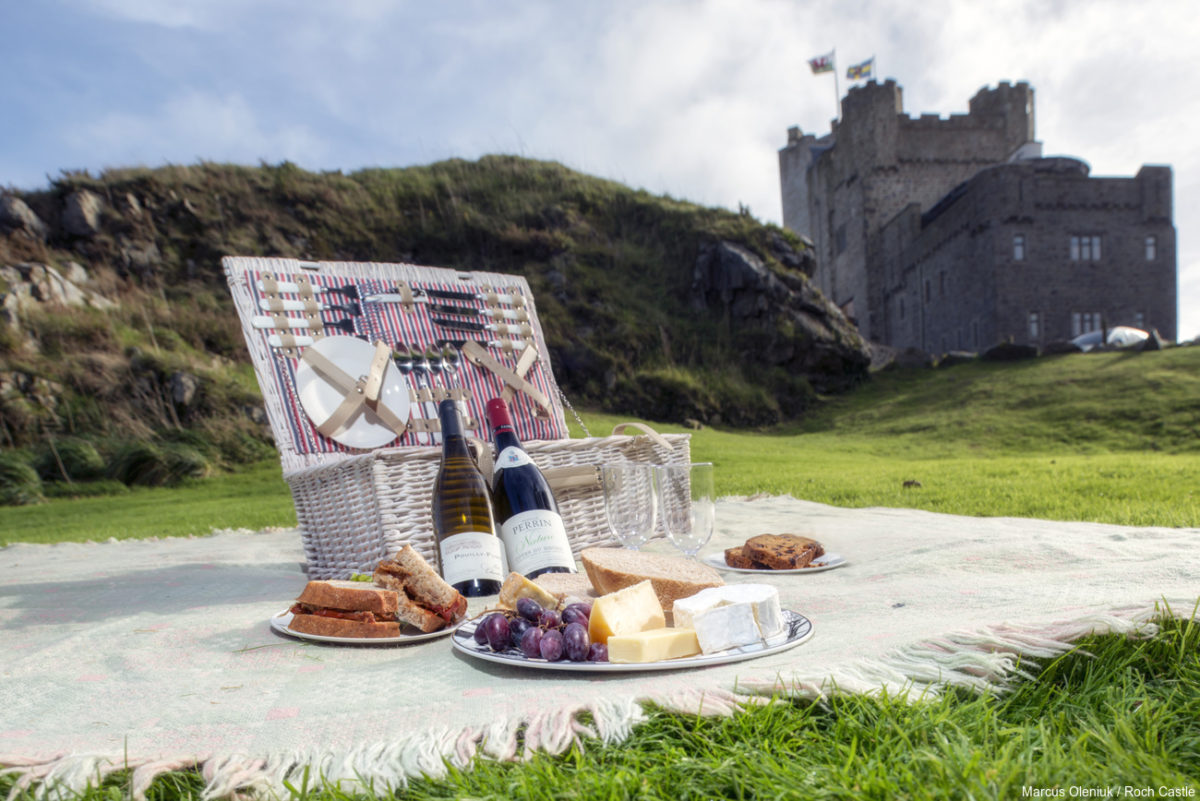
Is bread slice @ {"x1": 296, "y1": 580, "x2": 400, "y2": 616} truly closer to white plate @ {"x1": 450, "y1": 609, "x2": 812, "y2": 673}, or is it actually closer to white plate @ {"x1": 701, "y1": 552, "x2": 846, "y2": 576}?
white plate @ {"x1": 450, "y1": 609, "x2": 812, "y2": 673}

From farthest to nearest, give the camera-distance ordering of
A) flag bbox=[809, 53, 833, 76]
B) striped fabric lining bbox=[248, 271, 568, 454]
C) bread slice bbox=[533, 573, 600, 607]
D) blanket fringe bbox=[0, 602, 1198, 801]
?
flag bbox=[809, 53, 833, 76] → striped fabric lining bbox=[248, 271, 568, 454] → bread slice bbox=[533, 573, 600, 607] → blanket fringe bbox=[0, 602, 1198, 801]

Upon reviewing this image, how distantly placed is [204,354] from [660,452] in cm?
1225

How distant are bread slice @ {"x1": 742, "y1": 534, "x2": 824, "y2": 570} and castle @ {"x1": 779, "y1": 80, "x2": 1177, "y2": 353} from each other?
97.5ft

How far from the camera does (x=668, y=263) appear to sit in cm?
2181

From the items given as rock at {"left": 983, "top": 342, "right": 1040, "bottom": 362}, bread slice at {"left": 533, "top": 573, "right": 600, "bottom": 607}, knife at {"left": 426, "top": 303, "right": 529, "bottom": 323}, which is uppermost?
knife at {"left": 426, "top": 303, "right": 529, "bottom": 323}

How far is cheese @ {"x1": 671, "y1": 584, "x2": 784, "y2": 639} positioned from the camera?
1.31m

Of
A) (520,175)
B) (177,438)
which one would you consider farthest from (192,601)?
(520,175)

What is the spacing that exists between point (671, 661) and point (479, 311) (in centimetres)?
282

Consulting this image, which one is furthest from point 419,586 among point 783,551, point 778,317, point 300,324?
point 778,317

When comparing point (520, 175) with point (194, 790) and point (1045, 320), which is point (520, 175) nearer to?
point (1045, 320)

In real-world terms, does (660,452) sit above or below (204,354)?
below

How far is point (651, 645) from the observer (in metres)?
1.24

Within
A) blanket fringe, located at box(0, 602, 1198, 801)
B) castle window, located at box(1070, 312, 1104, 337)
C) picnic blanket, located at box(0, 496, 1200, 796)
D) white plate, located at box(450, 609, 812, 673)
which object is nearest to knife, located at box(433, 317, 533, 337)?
picnic blanket, located at box(0, 496, 1200, 796)

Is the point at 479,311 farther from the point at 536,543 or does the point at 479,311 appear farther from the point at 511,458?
the point at 536,543
